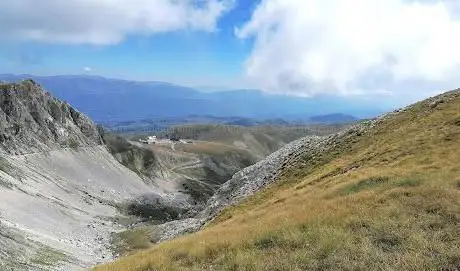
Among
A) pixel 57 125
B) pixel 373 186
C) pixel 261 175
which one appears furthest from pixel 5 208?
pixel 57 125

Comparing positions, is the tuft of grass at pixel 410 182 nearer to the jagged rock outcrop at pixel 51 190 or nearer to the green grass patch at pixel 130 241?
the jagged rock outcrop at pixel 51 190

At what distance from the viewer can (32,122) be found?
178875 millimetres

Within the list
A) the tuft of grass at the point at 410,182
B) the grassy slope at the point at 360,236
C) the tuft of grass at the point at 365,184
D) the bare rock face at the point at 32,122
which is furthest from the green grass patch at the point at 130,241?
the bare rock face at the point at 32,122

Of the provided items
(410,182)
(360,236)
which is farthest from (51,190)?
(360,236)

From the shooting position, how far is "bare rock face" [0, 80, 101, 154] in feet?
537

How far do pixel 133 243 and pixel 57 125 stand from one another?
4577 inches

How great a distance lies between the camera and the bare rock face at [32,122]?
164 m

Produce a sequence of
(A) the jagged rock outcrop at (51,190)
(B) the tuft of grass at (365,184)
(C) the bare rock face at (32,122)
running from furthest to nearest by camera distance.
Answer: (C) the bare rock face at (32,122) < (A) the jagged rock outcrop at (51,190) < (B) the tuft of grass at (365,184)

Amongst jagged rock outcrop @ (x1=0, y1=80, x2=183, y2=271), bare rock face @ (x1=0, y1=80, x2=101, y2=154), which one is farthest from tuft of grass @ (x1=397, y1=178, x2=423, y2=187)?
bare rock face @ (x1=0, y1=80, x2=101, y2=154)

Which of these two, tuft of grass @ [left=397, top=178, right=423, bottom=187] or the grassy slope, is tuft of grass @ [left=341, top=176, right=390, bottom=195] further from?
tuft of grass @ [left=397, top=178, right=423, bottom=187]

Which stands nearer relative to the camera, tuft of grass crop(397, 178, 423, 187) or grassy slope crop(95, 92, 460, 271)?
grassy slope crop(95, 92, 460, 271)

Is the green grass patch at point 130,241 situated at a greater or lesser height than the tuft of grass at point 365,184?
lesser

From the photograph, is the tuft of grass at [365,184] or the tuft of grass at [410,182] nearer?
the tuft of grass at [410,182]

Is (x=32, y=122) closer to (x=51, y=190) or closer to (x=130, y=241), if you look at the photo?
(x=51, y=190)
